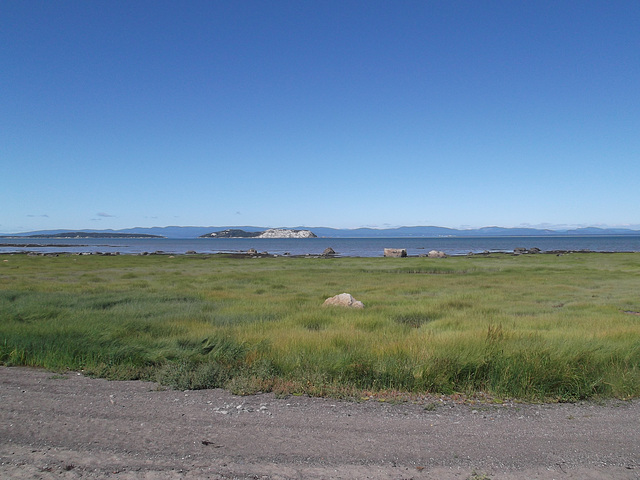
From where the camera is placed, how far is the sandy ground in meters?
5.08

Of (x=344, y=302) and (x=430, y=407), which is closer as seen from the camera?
(x=430, y=407)

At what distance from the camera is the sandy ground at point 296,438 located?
508cm

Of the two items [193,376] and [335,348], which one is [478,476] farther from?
[335,348]

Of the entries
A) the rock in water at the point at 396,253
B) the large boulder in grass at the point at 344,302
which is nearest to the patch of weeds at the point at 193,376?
the large boulder in grass at the point at 344,302

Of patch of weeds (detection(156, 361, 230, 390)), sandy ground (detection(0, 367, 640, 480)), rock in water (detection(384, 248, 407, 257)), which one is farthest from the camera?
rock in water (detection(384, 248, 407, 257))

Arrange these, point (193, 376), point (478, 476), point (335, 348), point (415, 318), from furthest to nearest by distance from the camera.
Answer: point (415, 318) < point (335, 348) < point (193, 376) < point (478, 476)

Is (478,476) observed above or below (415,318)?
above

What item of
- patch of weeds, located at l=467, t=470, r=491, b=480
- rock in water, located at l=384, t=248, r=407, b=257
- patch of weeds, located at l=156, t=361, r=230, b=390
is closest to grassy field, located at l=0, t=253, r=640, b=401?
patch of weeds, located at l=156, t=361, r=230, b=390

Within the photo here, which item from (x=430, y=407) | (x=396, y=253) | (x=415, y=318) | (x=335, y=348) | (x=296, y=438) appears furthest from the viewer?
(x=396, y=253)

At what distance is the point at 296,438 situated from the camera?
584 centimetres

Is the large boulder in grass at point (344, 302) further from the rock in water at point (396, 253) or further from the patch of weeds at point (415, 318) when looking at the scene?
the rock in water at point (396, 253)

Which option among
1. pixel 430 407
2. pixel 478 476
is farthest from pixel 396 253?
pixel 478 476

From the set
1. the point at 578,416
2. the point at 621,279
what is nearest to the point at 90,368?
the point at 578,416

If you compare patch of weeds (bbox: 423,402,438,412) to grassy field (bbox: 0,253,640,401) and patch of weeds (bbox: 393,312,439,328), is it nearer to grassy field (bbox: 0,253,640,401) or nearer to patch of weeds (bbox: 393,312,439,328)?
grassy field (bbox: 0,253,640,401)
